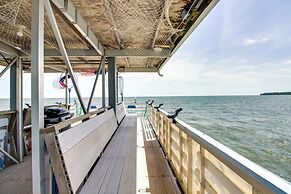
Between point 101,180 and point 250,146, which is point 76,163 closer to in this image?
point 101,180

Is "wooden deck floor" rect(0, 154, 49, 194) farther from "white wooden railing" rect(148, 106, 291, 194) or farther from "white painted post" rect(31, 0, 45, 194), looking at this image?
"white wooden railing" rect(148, 106, 291, 194)

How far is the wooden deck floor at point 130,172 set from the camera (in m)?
2.38

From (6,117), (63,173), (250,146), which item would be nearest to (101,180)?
(63,173)

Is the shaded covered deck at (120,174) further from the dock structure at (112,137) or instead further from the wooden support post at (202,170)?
the wooden support post at (202,170)

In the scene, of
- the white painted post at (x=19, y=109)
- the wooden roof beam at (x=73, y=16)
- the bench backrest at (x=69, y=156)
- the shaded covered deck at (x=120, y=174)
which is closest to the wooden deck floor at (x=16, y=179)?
the shaded covered deck at (x=120, y=174)

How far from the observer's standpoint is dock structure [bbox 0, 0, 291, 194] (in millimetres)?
1561

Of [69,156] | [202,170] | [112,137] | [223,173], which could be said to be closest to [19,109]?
[112,137]

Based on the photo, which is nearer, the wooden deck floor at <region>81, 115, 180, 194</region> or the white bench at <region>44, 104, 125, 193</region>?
the white bench at <region>44, 104, 125, 193</region>

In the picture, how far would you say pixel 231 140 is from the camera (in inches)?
533

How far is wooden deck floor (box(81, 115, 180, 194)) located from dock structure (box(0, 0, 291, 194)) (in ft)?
0.04

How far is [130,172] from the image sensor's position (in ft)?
9.12

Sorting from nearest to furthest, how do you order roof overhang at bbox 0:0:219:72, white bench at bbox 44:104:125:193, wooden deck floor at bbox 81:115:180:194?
white bench at bbox 44:104:125:193
wooden deck floor at bbox 81:115:180:194
roof overhang at bbox 0:0:219:72

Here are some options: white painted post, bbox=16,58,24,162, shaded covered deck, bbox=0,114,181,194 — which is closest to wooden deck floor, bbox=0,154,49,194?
shaded covered deck, bbox=0,114,181,194

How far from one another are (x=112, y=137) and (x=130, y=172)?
7.26ft
